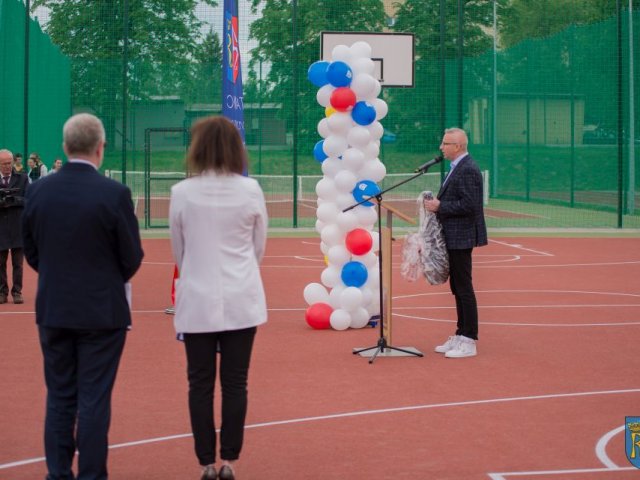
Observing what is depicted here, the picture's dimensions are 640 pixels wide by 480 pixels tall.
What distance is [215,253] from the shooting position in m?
5.26

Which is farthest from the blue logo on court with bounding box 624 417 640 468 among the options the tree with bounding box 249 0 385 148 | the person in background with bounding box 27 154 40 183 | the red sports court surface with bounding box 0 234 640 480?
the tree with bounding box 249 0 385 148

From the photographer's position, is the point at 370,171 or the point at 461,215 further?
the point at 370,171

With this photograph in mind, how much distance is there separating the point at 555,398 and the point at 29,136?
17740 mm

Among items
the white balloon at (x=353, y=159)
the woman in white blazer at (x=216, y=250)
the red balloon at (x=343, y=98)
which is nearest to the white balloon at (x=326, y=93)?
the red balloon at (x=343, y=98)

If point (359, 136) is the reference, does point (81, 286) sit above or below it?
below

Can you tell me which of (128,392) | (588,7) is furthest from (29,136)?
(588,7)

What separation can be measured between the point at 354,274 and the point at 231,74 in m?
2.40

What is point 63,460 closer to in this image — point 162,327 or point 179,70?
point 162,327

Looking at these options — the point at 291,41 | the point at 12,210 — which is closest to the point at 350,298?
the point at 12,210

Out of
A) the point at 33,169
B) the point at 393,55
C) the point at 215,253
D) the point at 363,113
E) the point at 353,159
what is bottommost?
the point at 215,253

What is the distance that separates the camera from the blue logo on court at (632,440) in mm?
5949

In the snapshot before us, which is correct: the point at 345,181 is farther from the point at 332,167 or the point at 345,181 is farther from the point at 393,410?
the point at 393,410

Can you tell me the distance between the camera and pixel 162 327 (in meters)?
10.9

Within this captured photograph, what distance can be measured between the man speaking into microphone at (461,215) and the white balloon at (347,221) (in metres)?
1.65
